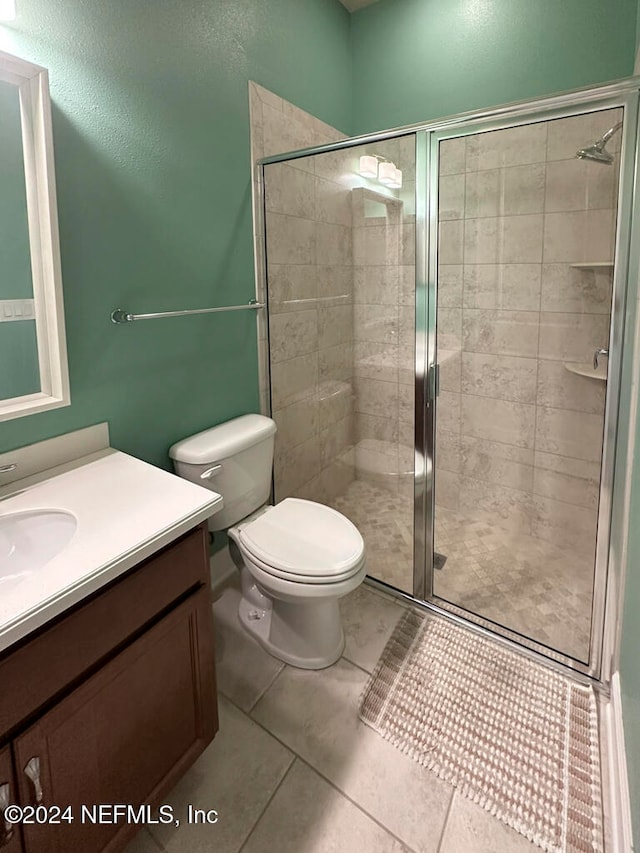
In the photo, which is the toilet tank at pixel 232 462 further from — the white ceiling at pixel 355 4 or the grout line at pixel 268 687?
the white ceiling at pixel 355 4

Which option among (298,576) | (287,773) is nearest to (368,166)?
(298,576)

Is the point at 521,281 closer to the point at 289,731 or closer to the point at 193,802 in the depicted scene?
the point at 289,731

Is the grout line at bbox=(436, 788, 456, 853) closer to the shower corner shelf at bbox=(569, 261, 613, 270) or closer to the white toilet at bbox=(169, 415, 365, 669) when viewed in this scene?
the white toilet at bbox=(169, 415, 365, 669)

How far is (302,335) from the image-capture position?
7.83 ft

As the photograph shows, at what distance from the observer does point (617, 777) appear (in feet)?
4.32

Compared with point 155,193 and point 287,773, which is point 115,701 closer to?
point 287,773

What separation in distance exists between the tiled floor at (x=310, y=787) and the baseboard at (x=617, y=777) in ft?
0.70

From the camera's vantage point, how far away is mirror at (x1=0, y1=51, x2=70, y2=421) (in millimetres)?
1267

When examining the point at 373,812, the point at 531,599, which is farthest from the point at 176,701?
the point at 531,599

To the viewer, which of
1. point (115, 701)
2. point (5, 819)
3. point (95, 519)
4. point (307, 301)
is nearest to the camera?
point (5, 819)

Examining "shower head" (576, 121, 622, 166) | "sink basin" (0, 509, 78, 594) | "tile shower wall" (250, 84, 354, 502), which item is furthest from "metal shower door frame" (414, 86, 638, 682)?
"sink basin" (0, 509, 78, 594)

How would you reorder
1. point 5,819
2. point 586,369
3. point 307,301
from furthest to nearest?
point 307,301
point 586,369
point 5,819

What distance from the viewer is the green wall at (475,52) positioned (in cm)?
201

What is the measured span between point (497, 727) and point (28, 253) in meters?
1.96
